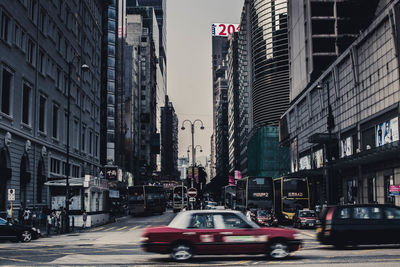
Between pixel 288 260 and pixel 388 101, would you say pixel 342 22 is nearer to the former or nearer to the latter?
pixel 388 101

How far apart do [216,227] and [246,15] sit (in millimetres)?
155229

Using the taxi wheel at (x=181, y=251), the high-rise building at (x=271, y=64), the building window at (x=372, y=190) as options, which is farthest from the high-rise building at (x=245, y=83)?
the taxi wheel at (x=181, y=251)

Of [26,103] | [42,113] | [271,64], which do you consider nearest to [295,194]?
[26,103]

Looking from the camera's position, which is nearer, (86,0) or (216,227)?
(216,227)

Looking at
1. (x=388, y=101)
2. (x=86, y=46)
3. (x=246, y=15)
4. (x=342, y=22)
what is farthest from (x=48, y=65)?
(x=246, y=15)

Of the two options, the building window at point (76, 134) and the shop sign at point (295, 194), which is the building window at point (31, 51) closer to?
the building window at point (76, 134)

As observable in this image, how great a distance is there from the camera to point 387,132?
44000 millimetres

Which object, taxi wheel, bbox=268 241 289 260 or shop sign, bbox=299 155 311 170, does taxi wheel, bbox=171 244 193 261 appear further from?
shop sign, bbox=299 155 311 170

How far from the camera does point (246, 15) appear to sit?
16438cm

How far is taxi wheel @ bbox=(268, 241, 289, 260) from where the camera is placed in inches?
589

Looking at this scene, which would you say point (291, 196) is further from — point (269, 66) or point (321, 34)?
point (269, 66)

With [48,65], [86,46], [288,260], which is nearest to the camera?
[288,260]

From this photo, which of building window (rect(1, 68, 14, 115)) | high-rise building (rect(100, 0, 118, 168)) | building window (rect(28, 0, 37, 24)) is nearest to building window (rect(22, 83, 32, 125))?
building window (rect(1, 68, 14, 115))

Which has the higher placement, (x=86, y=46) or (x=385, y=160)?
(x=86, y=46)
